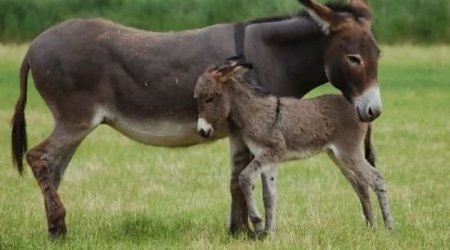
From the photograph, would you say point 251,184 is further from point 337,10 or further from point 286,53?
point 337,10

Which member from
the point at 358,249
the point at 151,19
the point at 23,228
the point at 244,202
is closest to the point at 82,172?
the point at 23,228

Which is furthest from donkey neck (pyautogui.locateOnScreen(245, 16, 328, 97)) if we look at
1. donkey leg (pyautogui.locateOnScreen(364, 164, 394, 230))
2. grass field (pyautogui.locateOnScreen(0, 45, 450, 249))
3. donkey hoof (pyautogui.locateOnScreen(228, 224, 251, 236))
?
grass field (pyautogui.locateOnScreen(0, 45, 450, 249))

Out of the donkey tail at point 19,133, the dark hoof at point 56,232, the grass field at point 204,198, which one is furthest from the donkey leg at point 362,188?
the donkey tail at point 19,133

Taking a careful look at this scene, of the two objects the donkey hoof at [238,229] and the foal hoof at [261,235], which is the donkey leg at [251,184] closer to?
the foal hoof at [261,235]

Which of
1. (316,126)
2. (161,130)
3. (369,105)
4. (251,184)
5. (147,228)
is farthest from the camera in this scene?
(147,228)

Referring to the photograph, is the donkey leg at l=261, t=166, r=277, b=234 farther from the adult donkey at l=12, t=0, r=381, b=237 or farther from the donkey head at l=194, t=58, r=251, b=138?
the donkey head at l=194, t=58, r=251, b=138

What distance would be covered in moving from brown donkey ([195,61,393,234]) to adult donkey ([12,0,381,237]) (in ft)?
0.70

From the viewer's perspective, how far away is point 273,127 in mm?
9961

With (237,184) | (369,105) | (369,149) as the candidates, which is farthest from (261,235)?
(369,149)

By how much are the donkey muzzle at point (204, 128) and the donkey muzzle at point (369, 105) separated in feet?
4.02

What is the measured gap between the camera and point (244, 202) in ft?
33.7

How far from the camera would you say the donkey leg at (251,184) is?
31.9 feet

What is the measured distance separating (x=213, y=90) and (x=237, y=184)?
884mm

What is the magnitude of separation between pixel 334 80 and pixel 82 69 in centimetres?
218
